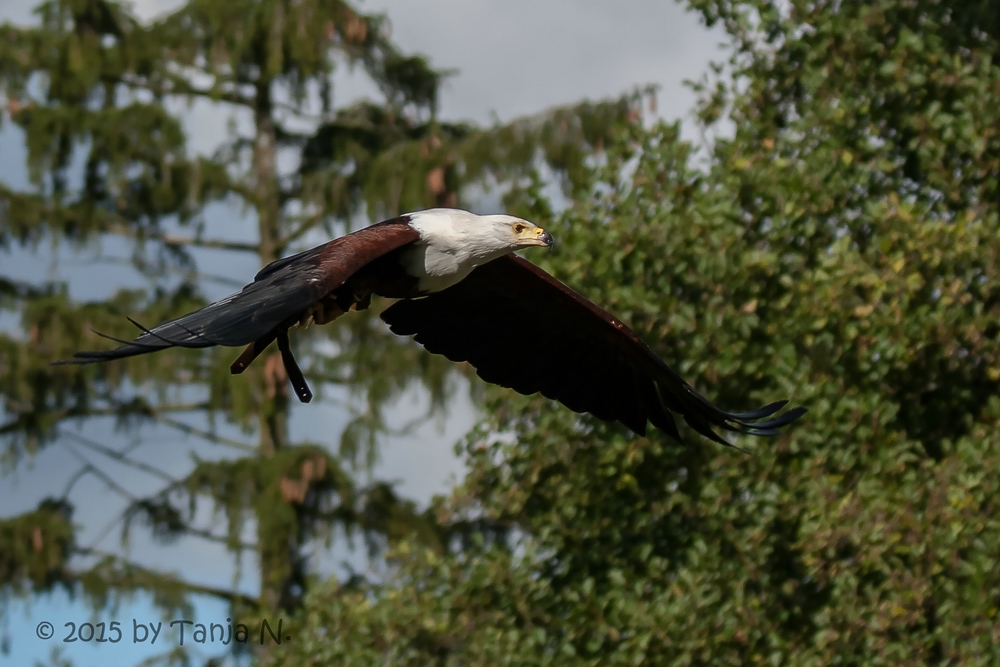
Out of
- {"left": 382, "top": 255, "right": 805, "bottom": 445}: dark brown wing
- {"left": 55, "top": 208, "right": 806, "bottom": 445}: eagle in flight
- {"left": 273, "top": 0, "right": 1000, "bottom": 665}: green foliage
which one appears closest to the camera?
{"left": 55, "top": 208, "right": 806, "bottom": 445}: eagle in flight

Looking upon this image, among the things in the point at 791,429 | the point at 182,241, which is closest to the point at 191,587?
the point at 182,241

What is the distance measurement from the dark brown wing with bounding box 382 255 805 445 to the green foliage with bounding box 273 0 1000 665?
3.62 feet

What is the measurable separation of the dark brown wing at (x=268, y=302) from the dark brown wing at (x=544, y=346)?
1384 mm

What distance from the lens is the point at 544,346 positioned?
795 centimetres

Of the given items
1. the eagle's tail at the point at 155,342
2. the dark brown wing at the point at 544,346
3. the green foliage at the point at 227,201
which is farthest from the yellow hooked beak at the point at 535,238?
the green foliage at the point at 227,201

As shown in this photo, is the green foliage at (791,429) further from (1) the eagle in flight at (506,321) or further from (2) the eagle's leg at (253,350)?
(2) the eagle's leg at (253,350)

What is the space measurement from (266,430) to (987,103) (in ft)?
32.3

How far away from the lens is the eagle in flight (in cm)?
684

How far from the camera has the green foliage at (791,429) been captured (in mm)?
8398

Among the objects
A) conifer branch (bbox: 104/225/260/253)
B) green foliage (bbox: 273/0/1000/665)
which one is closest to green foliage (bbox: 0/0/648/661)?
conifer branch (bbox: 104/225/260/253)

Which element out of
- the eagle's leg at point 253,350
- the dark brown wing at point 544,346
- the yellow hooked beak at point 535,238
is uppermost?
the yellow hooked beak at point 535,238

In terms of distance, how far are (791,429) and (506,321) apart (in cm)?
197

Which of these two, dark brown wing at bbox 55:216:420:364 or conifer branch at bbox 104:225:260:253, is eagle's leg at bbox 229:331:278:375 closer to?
dark brown wing at bbox 55:216:420:364

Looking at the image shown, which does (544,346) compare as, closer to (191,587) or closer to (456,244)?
(456,244)
